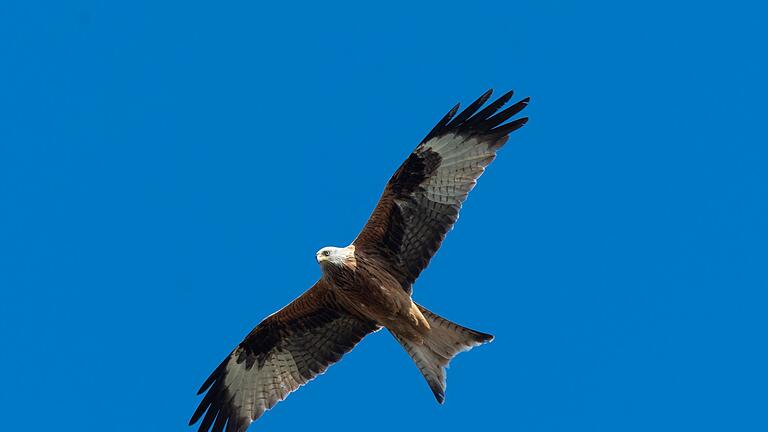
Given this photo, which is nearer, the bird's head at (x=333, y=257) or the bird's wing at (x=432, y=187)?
the bird's head at (x=333, y=257)

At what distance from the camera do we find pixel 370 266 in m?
11.6

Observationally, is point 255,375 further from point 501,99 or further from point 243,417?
point 501,99

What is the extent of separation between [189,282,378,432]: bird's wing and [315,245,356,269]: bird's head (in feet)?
2.70

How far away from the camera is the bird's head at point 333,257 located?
37.7 feet

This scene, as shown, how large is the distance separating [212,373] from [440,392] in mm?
2715

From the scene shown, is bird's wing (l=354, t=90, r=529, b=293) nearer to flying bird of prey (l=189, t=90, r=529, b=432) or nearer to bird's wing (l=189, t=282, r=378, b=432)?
flying bird of prey (l=189, t=90, r=529, b=432)

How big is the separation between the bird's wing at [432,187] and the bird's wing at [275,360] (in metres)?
0.99

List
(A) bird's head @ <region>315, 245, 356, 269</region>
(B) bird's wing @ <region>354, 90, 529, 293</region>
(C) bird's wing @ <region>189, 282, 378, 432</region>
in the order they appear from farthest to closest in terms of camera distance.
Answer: (C) bird's wing @ <region>189, 282, 378, 432</region>
(B) bird's wing @ <region>354, 90, 529, 293</region>
(A) bird's head @ <region>315, 245, 356, 269</region>

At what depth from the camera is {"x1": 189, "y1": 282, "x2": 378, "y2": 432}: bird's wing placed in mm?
12328

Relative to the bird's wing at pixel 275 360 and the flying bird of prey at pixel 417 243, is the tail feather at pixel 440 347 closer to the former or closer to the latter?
the flying bird of prey at pixel 417 243

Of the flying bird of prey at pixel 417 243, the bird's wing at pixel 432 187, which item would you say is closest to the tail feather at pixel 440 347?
the flying bird of prey at pixel 417 243

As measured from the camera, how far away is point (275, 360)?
495 inches

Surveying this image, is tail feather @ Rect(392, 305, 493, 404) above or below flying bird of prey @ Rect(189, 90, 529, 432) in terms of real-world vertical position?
below

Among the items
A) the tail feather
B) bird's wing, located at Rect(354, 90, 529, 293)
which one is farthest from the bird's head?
the tail feather
